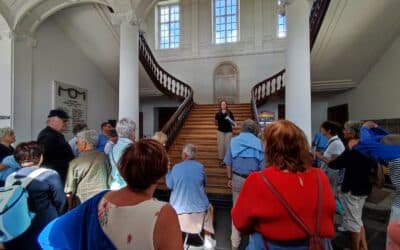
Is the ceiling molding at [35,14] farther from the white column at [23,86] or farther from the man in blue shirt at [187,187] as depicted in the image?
the man in blue shirt at [187,187]

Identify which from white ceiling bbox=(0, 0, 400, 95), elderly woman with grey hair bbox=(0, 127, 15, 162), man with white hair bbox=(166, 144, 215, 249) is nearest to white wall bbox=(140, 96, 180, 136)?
white ceiling bbox=(0, 0, 400, 95)

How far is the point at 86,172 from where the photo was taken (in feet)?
7.83

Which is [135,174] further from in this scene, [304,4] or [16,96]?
[16,96]

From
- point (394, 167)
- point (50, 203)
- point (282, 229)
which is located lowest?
point (50, 203)

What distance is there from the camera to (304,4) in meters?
4.39

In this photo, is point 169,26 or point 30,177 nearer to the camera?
point 30,177

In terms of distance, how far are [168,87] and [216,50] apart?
2.52 m

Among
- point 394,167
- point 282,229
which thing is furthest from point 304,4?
point 282,229

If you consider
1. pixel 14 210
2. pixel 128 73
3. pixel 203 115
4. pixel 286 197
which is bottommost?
pixel 14 210

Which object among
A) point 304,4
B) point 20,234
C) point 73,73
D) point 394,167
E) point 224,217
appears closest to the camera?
point 20,234

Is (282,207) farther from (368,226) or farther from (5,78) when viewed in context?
(5,78)

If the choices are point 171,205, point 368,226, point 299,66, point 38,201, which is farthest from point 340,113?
point 38,201

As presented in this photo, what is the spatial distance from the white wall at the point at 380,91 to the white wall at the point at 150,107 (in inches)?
255

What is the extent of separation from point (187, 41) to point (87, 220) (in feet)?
33.7
